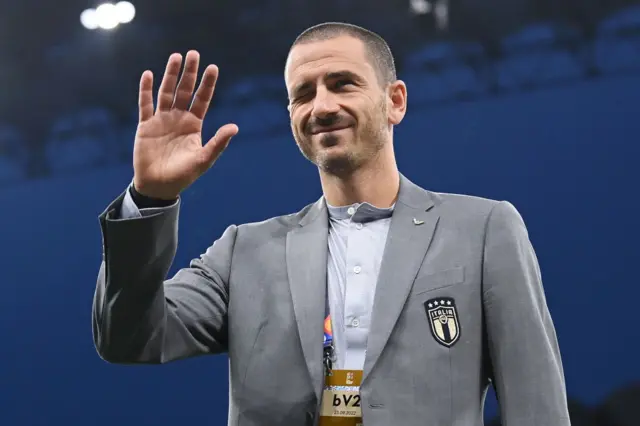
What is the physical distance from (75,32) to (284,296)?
3185mm

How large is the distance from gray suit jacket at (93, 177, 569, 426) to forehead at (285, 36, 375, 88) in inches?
11.2

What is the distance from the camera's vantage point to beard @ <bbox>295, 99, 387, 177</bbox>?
1.50 m

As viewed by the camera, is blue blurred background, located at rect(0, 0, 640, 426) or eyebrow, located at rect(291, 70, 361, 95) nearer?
eyebrow, located at rect(291, 70, 361, 95)

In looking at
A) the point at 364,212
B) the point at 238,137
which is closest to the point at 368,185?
the point at 364,212

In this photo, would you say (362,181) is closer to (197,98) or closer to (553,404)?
(197,98)

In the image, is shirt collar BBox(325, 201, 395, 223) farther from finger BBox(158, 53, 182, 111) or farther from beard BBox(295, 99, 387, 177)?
finger BBox(158, 53, 182, 111)

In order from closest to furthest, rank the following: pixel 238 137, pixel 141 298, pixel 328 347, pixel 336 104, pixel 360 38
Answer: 1. pixel 141 298
2. pixel 328 347
3. pixel 336 104
4. pixel 360 38
5. pixel 238 137

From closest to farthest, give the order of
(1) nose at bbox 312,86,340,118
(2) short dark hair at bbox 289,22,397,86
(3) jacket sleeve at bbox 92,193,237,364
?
(3) jacket sleeve at bbox 92,193,237,364 < (1) nose at bbox 312,86,340,118 < (2) short dark hair at bbox 289,22,397,86

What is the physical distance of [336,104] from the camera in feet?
4.90

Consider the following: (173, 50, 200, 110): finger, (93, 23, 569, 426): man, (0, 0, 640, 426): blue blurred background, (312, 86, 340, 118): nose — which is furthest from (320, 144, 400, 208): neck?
(0, 0, 640, 426): blue blurred background

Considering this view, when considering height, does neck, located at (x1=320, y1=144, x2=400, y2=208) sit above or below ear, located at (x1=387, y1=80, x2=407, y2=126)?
below

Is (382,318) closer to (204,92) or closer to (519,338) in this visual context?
(519,338)

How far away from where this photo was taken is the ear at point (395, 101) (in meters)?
1.65

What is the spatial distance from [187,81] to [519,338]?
27.1 inches
